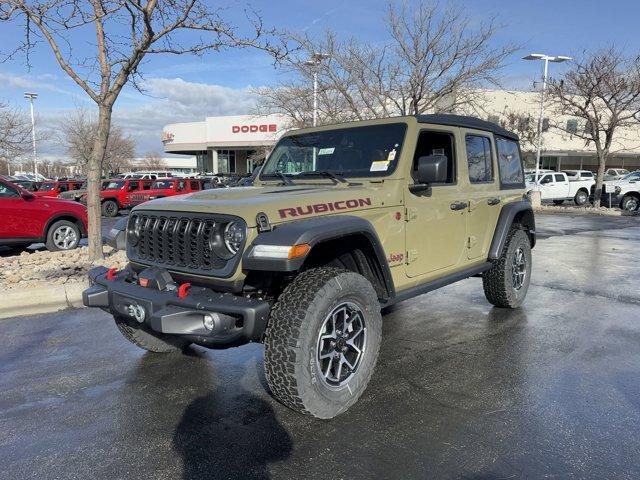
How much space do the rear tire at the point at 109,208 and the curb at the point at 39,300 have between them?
53.7 feet

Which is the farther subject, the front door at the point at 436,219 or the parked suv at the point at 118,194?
the parked suv at the point at 118,194

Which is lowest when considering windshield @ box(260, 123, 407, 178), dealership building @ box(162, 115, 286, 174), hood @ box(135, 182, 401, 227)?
hood @ box(135, 182, 401, 227)

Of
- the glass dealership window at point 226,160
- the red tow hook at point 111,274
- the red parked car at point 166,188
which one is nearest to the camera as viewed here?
the red tow hook at point 111,274

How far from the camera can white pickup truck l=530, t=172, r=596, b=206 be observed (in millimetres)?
23812

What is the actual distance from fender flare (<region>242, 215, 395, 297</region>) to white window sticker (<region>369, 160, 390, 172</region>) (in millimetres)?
705

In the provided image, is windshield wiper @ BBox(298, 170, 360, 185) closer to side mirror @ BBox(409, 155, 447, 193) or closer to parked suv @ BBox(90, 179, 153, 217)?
side mirror @ BBox(409, 155, 447, 193)

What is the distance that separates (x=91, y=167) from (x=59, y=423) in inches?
207

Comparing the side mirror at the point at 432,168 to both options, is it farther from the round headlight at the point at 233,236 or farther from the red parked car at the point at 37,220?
the red parked car at the point at 37,220

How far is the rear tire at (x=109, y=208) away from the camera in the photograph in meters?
21.5

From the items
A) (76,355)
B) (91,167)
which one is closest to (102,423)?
(76,355)

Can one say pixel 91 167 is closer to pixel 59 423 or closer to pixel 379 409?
pixel 59 423

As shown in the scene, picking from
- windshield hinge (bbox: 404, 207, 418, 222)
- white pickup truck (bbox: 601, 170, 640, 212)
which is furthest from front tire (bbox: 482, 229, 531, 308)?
white pickup truck (bbox: 601, 170, 640, 212)

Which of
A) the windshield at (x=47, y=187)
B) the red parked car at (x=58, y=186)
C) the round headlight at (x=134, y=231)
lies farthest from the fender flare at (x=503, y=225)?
the windshield at (x=47, y=187)

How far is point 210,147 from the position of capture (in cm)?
4603
